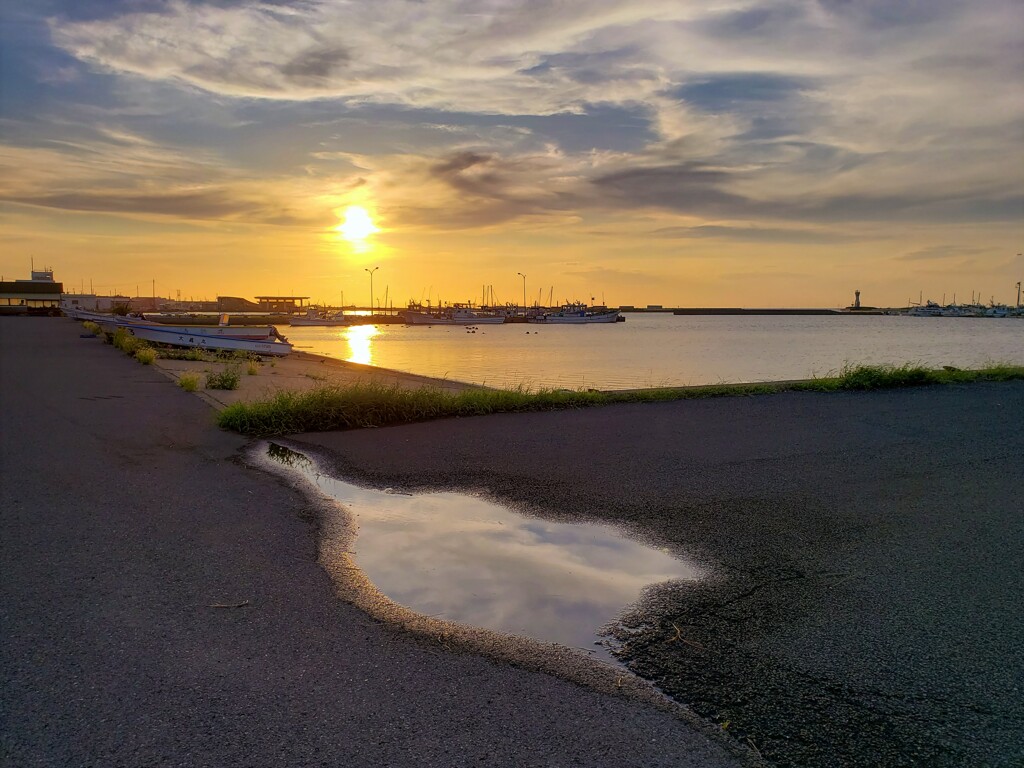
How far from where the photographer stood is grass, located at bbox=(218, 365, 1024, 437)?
37.8 ft

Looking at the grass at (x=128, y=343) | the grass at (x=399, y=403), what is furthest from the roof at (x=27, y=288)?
the grass at (x=399, y=403)

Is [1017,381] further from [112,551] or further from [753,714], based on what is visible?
[112,551]

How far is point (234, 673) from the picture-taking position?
364 cm

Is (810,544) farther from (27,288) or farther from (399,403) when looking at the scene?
(27,288)

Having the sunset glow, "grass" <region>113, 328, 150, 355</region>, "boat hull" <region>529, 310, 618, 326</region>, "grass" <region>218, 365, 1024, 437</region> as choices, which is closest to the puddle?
"grass" <region>218, 365, 1024, 437</region>

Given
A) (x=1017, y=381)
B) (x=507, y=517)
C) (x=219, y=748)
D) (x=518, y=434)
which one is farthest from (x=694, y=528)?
(x=1017, y=381)

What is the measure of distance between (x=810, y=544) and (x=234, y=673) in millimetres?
4124

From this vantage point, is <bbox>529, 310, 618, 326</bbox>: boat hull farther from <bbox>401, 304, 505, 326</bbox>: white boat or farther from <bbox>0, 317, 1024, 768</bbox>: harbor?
<bbox>0, 317, 1024, 768</bbox>: harbor

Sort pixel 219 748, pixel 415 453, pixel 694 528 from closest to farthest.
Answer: pixel 219 748
pixel 694 528
pixel 415 453

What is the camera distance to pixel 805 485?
763 cm

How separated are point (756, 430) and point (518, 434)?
335 centimetres

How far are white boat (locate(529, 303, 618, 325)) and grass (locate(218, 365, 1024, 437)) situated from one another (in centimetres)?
12717

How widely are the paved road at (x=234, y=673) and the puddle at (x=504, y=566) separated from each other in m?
0.50

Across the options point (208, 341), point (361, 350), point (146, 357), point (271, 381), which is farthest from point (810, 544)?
point (361, 350)
